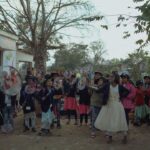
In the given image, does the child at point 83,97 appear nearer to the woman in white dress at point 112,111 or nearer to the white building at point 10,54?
the white building at point 10,54

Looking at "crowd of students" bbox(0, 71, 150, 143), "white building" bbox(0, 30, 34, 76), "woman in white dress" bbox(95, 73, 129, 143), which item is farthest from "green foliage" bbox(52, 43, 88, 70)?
"woman in white dress" bbox(95, 73, 129, 143)

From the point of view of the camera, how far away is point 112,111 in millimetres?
11555

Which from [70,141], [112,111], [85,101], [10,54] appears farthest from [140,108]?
[10,54]

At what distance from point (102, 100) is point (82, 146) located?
1432 mm

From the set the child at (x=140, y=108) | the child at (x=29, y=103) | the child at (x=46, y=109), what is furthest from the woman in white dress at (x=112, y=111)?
the child at (x=140, y=108)

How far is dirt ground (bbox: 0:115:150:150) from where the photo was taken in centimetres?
1114

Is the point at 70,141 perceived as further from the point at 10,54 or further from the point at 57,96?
the point at 10,54

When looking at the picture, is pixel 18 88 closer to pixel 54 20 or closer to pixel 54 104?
pixel 54 104

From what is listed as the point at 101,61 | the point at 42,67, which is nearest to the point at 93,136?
the point at 42,67

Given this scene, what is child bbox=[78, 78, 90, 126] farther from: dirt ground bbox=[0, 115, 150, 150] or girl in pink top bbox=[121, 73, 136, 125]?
girl in pink top bbox=[121, 73, 136, 125]

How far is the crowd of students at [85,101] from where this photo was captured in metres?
11.6

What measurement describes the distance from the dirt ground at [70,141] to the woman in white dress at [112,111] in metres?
0.43

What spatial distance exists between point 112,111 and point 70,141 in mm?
1426

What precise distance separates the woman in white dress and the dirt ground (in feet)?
1.42
